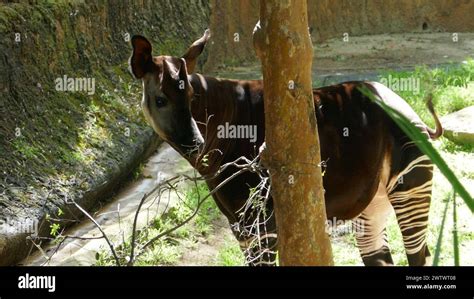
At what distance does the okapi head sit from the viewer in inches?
151

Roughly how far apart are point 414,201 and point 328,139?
499mm

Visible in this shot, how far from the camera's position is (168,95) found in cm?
385

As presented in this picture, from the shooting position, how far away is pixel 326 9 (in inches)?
414
